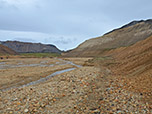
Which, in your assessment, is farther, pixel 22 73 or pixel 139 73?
pixel 22 73

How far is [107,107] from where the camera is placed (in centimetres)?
712

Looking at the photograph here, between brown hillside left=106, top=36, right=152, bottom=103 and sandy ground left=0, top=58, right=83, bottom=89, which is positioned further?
sandy ground left=0, top=58, right=83, bottom=89

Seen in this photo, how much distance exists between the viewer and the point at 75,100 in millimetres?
8328

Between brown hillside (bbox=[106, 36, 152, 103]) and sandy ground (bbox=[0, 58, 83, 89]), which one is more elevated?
brown hillside (bbox=[106, 36, 152, 103])

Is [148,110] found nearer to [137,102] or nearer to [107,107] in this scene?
[137,102]

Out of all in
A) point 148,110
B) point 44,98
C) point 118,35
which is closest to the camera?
point 148,110

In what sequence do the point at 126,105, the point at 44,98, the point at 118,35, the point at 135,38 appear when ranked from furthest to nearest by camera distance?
the point at 118,35, the point at 135,38, the point at 44,98, the point at 126,105

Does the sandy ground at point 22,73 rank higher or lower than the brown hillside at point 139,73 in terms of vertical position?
lower

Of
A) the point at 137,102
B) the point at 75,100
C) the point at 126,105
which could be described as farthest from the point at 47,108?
the point at 137,102

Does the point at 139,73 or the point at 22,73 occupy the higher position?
the point at 139,73

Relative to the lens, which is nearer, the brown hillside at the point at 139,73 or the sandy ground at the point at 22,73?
the brown hillside at the point at 139,73

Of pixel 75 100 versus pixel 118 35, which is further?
pixel 118 35

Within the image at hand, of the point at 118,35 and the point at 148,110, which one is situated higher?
the point at 118,35

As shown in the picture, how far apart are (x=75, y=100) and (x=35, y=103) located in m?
2.61
